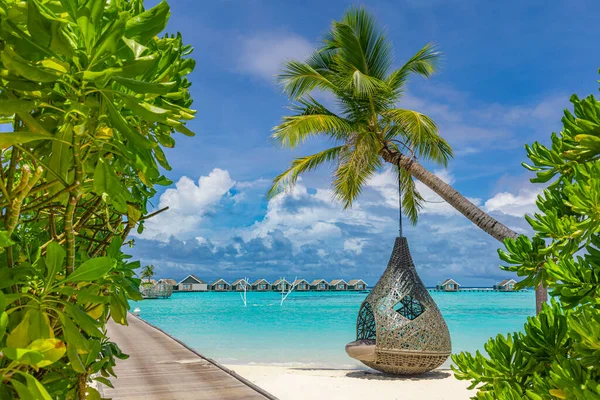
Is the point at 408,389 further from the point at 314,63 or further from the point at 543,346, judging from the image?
the point at 543,346

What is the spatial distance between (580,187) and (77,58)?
30.4 inches

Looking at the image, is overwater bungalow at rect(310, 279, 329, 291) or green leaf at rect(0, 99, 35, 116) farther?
overwater bungalow at rect(310, 279, 329, 291)

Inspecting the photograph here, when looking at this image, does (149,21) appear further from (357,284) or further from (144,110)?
(357,284)

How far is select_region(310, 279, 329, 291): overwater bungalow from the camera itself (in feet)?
271

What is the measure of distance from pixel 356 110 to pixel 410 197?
8.78 feet

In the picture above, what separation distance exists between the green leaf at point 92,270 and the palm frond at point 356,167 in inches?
342

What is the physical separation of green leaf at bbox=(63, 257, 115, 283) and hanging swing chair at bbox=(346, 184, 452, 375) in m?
7.80

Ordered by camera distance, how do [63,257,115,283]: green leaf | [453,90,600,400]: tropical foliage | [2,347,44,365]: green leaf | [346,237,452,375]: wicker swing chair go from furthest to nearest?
[346,237,452,375]: wicker swing chair
[453,90,600,400]: tropical foliage
[63,257,115,283]: green leaf
[2,347,44,365]: green leaf

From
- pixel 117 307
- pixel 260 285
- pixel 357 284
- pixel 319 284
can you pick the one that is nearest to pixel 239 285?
pixel 260 285

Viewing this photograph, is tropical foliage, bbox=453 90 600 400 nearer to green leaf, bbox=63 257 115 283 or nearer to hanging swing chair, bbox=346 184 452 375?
green leaf, bbox=63 257 115 283

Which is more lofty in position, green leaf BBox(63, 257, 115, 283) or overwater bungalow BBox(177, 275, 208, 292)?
green leaf BBox(63, 257, 115, 283)

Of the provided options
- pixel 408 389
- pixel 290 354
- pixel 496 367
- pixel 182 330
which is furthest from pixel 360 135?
pixel 182 330

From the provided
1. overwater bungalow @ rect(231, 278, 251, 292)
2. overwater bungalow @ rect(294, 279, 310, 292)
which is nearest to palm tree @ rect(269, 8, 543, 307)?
overwater bungalow @ rect(231, 278, 251, 292)

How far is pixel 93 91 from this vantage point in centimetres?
56
